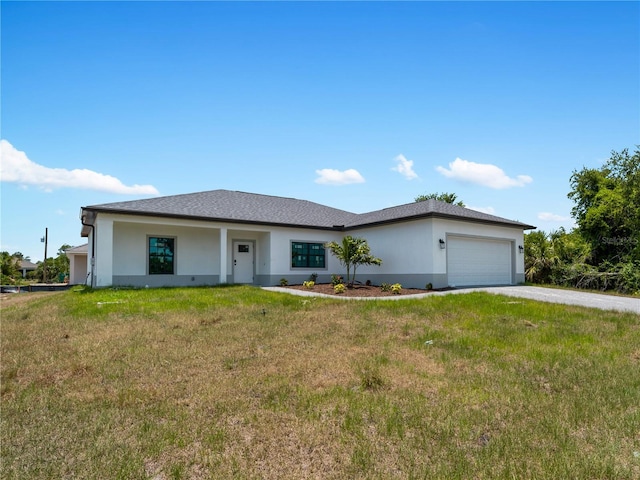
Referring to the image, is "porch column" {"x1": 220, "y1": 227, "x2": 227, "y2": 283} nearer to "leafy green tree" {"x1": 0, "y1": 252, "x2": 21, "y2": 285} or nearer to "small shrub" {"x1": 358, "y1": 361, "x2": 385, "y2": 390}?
"small shrub" {"x1": 358, "y1": 361, "x2": 385, "y2": 390}

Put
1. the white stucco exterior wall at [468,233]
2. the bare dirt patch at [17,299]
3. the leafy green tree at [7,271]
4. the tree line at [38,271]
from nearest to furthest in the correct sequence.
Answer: the white stucco exterior wall at [468,233] < the bare dirt patch at [17,299] < the leafy green tree at [7,271] < the tree line at [38,271]

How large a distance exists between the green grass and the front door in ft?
33.4

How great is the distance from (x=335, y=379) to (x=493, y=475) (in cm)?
259

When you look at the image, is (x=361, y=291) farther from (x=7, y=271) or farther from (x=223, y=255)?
(x=7, y=271)

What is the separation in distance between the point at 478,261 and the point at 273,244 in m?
9.59

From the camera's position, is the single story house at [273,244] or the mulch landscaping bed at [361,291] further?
the single story house at [273,244]

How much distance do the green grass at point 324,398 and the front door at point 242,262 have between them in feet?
33.4

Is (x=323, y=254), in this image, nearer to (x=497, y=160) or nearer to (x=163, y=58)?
(x=497, y=160)

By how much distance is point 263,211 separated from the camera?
67.3ft

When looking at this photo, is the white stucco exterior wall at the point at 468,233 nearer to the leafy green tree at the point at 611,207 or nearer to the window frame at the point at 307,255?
the leafy green tree at the point at 611,207

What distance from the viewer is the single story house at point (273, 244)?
16.2m

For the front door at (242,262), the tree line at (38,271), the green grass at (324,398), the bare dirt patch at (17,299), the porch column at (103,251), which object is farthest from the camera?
the tree line at (38,271)

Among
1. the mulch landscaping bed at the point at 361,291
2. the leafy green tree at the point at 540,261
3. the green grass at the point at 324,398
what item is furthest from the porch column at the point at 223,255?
the leafy green tree at the point at 540,261

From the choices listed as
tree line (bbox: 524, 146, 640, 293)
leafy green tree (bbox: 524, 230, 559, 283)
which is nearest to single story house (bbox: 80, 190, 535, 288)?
leafy green tree (bbox: 524, 230, 559, 283)
